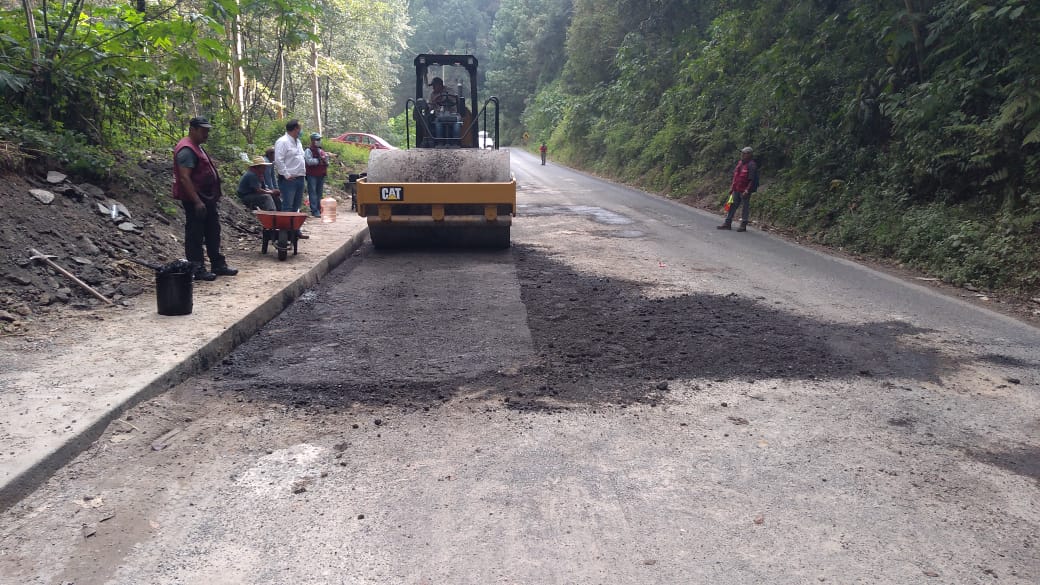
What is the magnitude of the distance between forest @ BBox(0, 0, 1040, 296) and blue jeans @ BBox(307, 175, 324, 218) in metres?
1.47

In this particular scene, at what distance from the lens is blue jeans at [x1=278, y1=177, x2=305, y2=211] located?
11.4 metres

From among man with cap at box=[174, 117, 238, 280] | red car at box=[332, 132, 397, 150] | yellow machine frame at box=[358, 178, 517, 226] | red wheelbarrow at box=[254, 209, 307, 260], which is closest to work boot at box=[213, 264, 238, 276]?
man with cap at box=[174, 117, 238, 280]

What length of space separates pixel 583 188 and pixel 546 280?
16.2m

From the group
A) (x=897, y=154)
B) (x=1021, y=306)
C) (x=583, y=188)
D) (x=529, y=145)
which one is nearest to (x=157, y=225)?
(x=1021, y=306)

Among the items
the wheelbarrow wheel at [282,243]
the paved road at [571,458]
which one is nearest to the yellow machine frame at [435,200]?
the wheelbarrow wheel at [282,243]

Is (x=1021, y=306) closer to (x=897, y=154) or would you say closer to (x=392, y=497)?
(x=897, y=154)

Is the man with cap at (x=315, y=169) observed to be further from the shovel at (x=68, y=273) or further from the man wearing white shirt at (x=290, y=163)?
the shovel at (x=68, y=273)

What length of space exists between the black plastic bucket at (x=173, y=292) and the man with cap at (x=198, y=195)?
866mm

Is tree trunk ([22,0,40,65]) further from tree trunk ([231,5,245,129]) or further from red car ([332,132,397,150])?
red car ([332,132,397,150])

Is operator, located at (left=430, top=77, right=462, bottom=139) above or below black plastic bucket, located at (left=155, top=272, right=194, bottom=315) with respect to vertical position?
above

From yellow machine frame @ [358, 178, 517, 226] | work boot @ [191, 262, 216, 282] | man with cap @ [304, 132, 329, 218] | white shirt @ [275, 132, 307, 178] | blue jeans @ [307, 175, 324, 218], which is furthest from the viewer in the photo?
blue jeans @ [307, 175, 324, 218]

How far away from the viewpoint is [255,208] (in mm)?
11430

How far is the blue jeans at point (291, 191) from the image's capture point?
11391 mm

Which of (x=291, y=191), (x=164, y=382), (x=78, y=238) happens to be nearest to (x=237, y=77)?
(x=291, y=191)
